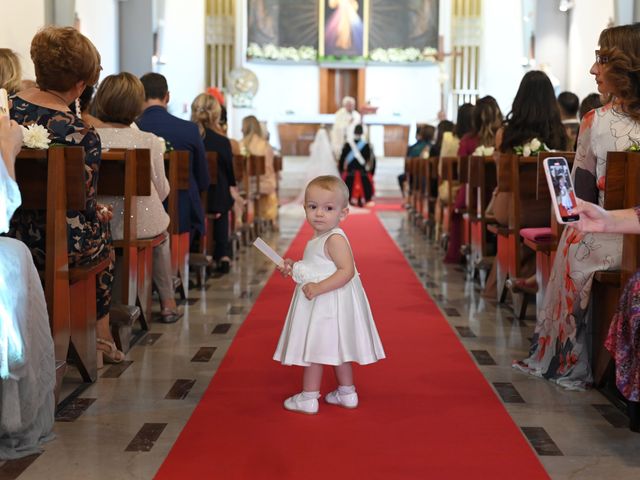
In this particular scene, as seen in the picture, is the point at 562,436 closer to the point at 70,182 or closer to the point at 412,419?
the point at 412,419

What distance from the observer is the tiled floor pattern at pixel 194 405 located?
2904 millimetres

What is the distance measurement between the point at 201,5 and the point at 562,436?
1872 cm

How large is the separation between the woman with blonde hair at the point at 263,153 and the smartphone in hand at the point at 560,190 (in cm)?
727

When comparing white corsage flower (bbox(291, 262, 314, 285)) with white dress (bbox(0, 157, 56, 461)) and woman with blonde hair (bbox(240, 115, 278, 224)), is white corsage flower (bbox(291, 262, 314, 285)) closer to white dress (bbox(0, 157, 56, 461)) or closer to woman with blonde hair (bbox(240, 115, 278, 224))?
white dress (bbox(0, 157, 56, 461))

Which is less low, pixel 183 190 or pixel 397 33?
pixel 397 33

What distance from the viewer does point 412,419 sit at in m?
3.39

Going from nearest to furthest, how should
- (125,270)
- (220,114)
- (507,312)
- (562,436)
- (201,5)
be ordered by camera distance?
(562,436), (125,270), (507,312), (220,114), (201,5)

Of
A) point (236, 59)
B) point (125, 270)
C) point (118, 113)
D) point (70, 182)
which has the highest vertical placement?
point (236, 59)

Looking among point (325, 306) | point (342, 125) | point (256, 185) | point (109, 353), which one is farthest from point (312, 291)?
point (342, 125)

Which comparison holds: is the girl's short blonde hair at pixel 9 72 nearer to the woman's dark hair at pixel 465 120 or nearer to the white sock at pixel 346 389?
the white sock at pixel 346 389

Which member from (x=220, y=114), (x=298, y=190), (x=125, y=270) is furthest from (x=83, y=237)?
(x=298, y=190)

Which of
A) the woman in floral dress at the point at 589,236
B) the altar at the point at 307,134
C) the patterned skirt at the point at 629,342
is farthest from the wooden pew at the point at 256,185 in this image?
the altar at the point at 307,134

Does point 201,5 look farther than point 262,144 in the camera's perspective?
Yes

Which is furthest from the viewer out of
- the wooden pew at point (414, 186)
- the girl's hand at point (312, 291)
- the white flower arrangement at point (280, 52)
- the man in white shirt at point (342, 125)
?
the white flower arrangement at point (280, 52)
